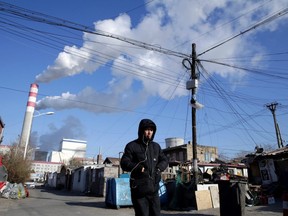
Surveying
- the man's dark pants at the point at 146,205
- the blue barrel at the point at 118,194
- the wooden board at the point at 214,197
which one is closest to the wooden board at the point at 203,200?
the wooden board at the point at 214,197

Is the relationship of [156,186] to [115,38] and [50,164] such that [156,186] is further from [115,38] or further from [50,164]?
[50,164]

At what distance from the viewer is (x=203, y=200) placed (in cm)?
1409

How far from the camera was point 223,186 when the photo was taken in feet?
33.6

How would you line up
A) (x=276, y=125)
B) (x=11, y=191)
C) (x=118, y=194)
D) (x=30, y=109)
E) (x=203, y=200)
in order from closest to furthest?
(x=203, y=200) < (x=118, y=194) < (x=11, y=191) < (x=276, y=125) < (x=30, y=109)

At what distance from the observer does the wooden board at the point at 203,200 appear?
45.5 ft

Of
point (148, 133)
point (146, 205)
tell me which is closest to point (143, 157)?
point (148, 133)

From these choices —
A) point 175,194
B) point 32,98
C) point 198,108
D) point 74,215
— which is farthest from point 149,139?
point 32,98

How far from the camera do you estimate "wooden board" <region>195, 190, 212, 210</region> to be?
45.5 ft

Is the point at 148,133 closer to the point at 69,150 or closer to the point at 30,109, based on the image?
the point at 30,109

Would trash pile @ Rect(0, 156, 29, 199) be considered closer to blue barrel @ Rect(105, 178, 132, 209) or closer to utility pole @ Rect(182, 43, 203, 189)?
blue barrel @ Rect(105, 178, 132, 209)

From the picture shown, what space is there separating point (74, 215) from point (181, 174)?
760 centimetres

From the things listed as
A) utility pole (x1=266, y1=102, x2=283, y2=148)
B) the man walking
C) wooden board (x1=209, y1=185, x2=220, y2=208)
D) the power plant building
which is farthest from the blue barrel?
the power plant building

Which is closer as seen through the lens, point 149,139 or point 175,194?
point 149,139

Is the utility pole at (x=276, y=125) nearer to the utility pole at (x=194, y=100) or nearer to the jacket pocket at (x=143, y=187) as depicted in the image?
the utility pole at (x=194, y=100)
